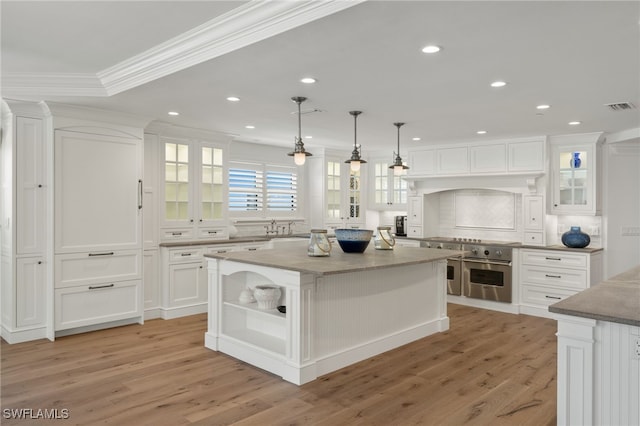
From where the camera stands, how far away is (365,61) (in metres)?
3.10

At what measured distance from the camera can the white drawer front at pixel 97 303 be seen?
4637mm

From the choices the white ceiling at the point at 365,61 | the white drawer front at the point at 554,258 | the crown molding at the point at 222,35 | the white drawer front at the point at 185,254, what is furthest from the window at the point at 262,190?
the white drawer front at the point at 554,258

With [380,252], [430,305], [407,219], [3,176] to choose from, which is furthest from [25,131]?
[407,219]

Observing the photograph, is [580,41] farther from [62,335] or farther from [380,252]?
[62,335]

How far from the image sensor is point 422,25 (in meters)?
2.50

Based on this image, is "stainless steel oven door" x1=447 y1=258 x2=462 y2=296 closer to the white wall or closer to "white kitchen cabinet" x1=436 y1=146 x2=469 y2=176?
"white kitchen cabinet" x1=436 y1=146 x2=469 y2=176

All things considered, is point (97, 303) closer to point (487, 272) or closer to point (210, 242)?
point (210, 242)

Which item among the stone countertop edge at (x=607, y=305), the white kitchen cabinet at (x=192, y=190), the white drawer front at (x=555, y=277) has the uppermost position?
the white kitchen cabinet at (x=192, y=190)

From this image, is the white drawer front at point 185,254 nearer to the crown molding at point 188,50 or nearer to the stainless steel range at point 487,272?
the crown molding at point 188,50

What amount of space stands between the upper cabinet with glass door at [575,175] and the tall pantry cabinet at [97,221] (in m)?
5.33

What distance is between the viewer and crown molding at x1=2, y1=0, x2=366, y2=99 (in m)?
2.47

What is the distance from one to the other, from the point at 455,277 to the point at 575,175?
2.10 m

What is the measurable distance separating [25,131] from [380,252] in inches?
149

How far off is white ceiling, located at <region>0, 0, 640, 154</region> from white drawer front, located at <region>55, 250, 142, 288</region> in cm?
158
